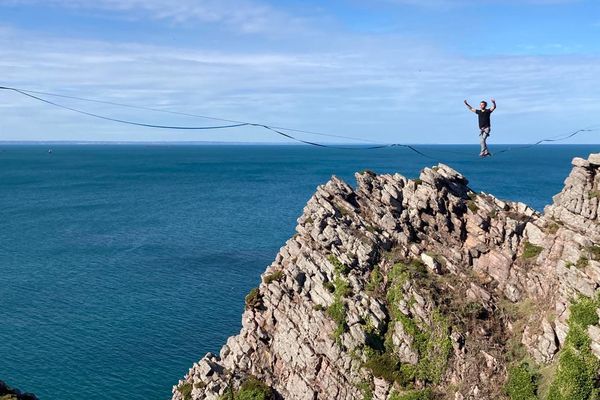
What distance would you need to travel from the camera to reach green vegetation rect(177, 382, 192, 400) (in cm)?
4512

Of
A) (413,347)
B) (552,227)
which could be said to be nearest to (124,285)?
(413,347)

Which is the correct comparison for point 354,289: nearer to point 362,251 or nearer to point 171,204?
point 362,251

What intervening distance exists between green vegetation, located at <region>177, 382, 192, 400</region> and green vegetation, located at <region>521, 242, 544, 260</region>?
26.8m

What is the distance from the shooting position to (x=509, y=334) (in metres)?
42.2

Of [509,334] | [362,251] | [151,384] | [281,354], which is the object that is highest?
[362,251]

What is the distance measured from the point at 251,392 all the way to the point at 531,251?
22904 mm

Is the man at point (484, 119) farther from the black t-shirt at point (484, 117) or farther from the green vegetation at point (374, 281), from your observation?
the green vegetation at point (374, 281)

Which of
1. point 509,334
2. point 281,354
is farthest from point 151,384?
point 509,334

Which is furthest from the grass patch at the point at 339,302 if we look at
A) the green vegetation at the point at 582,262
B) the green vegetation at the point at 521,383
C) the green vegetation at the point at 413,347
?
the green vegetation at the point at 582,262

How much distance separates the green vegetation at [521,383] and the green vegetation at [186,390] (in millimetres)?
22361

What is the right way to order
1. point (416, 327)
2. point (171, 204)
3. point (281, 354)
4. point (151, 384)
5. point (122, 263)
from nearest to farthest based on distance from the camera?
point (416, 327) → point (281, 354) → point (151, 384) → point (122, 263) → point (171, 204)

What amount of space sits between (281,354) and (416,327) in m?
10.2

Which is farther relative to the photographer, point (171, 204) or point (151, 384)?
point (171, 204)

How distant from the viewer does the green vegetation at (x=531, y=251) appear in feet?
147
